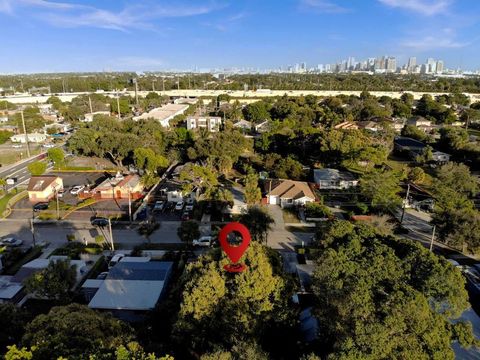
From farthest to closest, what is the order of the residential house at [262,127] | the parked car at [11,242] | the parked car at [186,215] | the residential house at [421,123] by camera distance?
the residential house at [421,123]
the residential house at [262,127]
the parked car at [186,215]
the parked car at [11,242]

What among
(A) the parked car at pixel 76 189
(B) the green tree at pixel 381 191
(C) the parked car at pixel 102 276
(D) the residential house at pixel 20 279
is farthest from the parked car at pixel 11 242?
(B) the green tree at pixel 381 191

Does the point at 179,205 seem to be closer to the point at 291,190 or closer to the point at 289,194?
the point at 289,194

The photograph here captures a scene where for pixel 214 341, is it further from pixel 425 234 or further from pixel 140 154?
pixel 140 154

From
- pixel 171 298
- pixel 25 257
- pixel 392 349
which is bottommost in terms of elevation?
pixel 25 257

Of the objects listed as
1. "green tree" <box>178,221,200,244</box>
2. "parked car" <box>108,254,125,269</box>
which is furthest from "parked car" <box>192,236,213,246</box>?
"parked car" <box>108,254,125,269</box>

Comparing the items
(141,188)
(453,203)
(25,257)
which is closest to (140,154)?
(141,188)

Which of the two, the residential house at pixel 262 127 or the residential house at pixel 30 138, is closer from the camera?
the residential house at pixel 30 138

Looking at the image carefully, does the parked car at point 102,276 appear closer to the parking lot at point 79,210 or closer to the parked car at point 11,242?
the parked car at point 11,242
